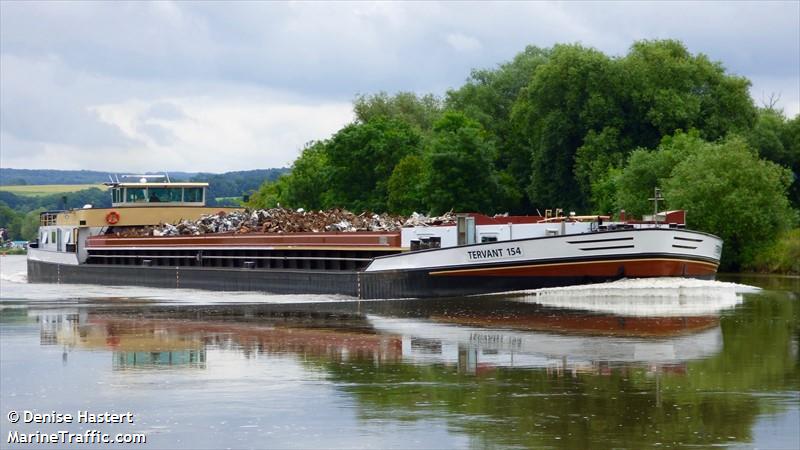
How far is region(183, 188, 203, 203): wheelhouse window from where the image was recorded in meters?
67.2

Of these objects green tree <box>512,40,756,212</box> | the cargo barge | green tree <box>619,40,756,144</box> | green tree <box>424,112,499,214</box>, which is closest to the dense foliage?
green tree <box>424,112,499,214</box>

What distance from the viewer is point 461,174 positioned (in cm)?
8056

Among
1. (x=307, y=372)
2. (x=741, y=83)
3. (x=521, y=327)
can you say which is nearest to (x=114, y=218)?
(x=741, y=83)

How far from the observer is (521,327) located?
30391 millimetres

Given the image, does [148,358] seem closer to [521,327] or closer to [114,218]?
[521,327]

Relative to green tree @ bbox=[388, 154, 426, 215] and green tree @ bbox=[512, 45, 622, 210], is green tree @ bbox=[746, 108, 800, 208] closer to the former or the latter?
green tree @ bbox=[512, 45, 622, 210]

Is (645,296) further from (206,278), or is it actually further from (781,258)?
(206,278)

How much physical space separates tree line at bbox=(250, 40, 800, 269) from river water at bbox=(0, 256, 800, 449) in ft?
61.9

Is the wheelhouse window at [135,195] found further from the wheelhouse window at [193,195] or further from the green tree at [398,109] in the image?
the green tree at [398,109]

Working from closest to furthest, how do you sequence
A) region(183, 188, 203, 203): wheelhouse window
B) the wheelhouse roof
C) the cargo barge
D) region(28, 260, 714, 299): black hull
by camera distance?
the cargo barge → region(28, 260, 714, 299): black hull → the wheelhouse roof → region(183, 188, 203, 203): wheelhouse window

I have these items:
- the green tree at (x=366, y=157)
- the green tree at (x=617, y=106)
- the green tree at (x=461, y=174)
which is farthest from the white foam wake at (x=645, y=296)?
the green tree at (x=366, y=157)

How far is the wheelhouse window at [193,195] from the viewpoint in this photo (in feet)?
221

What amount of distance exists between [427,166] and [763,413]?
63.9 meters

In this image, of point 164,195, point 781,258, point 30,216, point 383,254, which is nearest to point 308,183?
point 164,195
